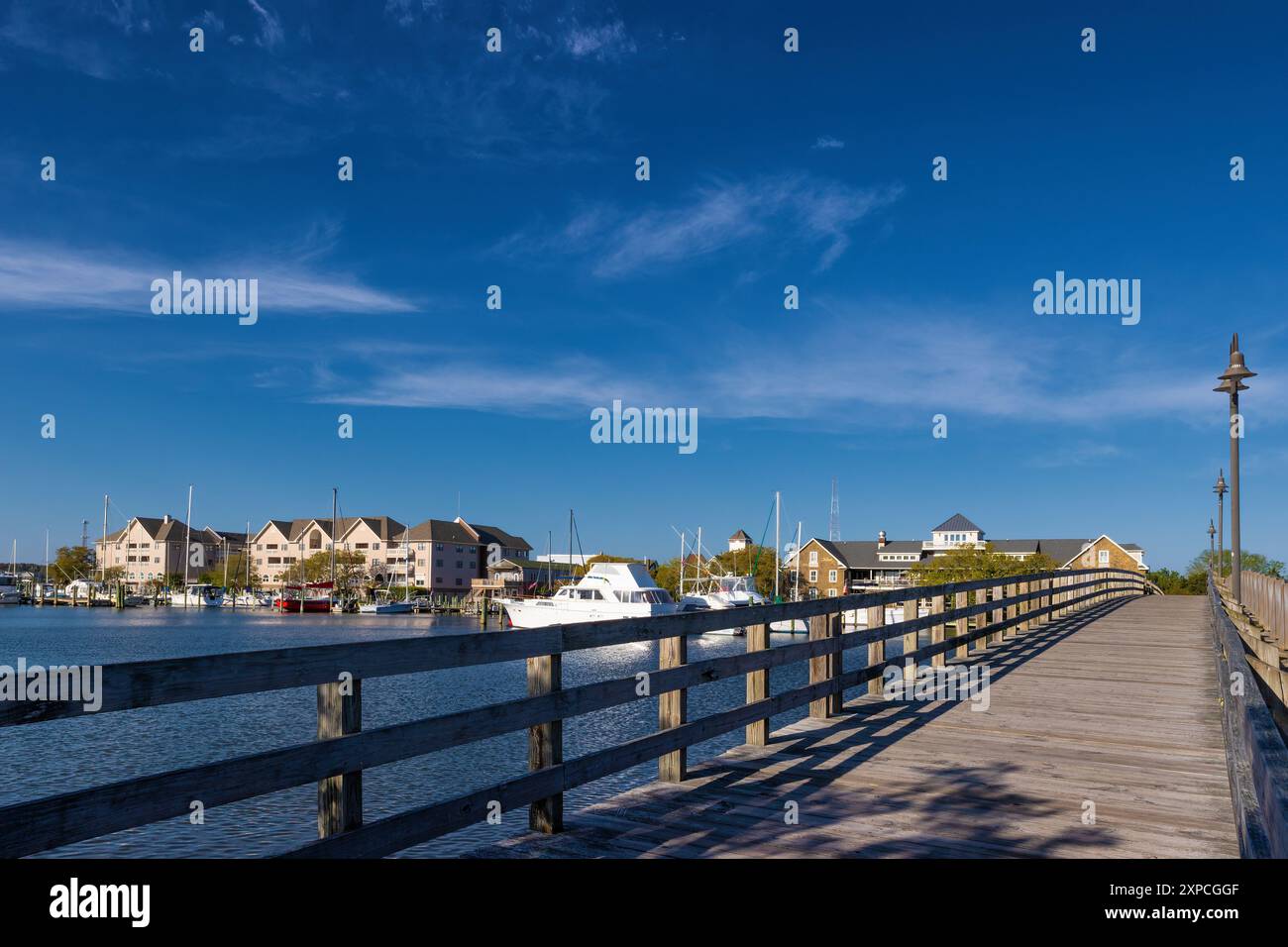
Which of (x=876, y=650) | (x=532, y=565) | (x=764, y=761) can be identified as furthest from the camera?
(x=532, y=565)

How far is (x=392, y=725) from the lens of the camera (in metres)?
4.91

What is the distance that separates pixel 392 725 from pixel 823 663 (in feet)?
18.1

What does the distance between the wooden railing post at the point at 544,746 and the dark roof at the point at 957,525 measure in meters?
134

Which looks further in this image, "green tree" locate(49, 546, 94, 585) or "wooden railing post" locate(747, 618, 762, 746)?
"green tree" locate(49, 546, 94, 585)

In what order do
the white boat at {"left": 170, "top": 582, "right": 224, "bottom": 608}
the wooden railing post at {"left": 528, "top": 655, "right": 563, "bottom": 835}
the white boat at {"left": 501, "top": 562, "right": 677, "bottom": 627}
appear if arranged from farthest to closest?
the white boat at {"left": 170, "top": 582, "right": 224, "bottom": 608} < the white boat at {"left": 501, "top": 562, "right": 677, "bottom": 627} < the wooden railing post at {"left": 528, "top": 655, "right": 563, "bottom": 835}

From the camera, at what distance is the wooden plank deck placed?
5.46m

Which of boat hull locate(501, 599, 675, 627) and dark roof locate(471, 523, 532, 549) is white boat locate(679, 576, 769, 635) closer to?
boat hull locate(501, 599, 675, 627)

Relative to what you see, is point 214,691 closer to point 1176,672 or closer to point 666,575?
point 1176,672

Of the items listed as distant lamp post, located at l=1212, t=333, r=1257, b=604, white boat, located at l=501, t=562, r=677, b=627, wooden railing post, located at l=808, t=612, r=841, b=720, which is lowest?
white boat, located at l=501, t=562, r=677, b=627

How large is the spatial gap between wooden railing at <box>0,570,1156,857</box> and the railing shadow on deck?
0.28 metres

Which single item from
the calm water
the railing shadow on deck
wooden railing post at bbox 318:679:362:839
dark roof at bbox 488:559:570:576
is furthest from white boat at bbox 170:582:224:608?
wooden railing post at bbox 318:679:362:839

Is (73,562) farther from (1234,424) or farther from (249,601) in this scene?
(1234,424)

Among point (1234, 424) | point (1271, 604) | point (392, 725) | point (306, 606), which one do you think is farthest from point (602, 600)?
point (306, 606)
